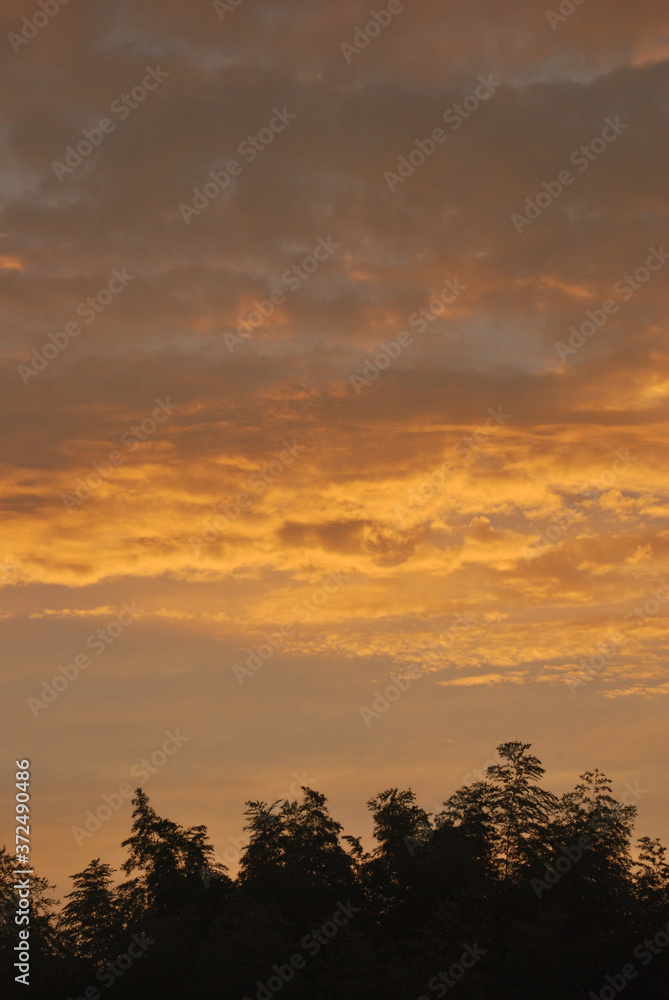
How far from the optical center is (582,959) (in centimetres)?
5975

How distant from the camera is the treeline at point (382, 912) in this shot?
58469 mm

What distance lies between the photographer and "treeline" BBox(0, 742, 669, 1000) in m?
58.5

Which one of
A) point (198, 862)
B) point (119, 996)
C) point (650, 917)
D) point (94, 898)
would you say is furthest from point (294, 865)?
point (650, 917)

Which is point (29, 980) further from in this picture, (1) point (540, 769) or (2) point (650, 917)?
(1) point (540, 769)

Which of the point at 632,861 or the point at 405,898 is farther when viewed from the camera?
the point at 632,861

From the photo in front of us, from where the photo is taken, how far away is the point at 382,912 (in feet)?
246

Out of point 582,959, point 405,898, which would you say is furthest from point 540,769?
point 582,959

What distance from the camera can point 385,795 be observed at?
3460 inches

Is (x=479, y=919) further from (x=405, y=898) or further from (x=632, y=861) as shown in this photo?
(x=632, y=861)

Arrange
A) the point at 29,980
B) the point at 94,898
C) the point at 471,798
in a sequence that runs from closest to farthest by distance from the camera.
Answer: the point at 29,980 < the point at 94,898 < the point at 471,798

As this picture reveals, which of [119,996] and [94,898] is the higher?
[94,898]

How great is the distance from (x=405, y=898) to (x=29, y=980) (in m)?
27.0

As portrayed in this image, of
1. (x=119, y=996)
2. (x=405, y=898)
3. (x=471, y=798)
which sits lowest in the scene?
(x=119, y=996)

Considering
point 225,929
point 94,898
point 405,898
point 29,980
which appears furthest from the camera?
point 94,898
